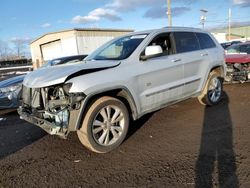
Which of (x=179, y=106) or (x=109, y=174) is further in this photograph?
(x=179, y=106)

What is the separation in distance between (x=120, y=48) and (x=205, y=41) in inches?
96.3

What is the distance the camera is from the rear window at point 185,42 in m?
5.56

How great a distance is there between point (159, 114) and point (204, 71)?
4.81 feet

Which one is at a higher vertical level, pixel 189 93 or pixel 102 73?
pixel 102 73

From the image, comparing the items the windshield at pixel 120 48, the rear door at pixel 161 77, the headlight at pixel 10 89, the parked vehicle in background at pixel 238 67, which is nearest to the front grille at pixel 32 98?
the windshield at pixel 120 48

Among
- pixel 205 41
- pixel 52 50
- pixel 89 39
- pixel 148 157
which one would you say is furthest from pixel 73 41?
pixel 148 157

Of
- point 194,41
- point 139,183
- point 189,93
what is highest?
point 194,41

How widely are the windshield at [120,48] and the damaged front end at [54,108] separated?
1.30 meters

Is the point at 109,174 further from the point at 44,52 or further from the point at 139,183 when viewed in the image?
the point at 44,52

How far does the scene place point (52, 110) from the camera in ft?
13.1

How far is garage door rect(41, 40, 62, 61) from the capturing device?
3444cm

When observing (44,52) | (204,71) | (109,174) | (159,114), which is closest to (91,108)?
(109,174)

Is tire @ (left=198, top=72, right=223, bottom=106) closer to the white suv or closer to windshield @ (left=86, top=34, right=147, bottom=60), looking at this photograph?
the white suv

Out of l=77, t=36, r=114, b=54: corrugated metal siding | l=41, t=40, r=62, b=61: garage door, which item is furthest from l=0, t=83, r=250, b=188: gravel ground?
l=41, t=40, r=62, b=61: garage door
